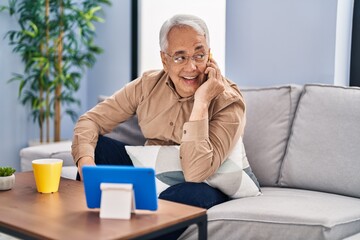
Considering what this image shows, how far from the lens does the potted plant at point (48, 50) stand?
3.65m

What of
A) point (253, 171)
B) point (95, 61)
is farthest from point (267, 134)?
point (95, 61)

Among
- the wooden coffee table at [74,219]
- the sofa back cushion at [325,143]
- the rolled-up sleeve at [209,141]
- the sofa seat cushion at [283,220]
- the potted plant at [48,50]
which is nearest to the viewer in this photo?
the wooden coffee table at [74,219]

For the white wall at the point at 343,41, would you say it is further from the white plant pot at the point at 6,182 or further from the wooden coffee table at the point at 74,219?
the white plant pot at the point at 6,182

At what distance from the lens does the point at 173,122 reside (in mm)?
2096

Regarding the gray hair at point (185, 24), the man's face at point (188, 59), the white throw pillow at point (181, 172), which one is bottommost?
the white throw pillow at point (181, 172)

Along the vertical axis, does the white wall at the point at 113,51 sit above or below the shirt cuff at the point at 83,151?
above

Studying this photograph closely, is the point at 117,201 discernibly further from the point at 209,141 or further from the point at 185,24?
the point at 185,24

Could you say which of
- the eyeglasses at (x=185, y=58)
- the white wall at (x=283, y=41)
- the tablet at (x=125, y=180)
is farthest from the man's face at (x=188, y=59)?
the white wall at (x=283, y=41)

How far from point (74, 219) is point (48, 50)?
2.58 metres

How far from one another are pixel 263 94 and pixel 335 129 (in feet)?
1.30

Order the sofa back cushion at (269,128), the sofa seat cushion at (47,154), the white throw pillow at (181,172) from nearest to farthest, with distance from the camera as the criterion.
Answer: the white throw pillow at (181,172) < the sofa back cushion at (269,128) < the sofa seat cushion at (47,154)

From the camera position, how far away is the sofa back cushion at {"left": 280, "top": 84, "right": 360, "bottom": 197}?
2.09m

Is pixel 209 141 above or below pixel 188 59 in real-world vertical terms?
below

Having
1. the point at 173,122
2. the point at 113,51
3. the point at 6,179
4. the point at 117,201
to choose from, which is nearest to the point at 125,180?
the point at 117,201
